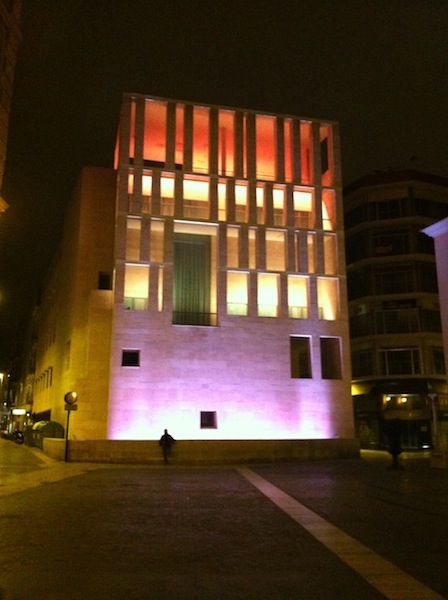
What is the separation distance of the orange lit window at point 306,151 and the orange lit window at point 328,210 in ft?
4.80

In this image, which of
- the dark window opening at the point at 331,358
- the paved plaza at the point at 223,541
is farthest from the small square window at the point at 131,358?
the paved plaza at the point at 223,541

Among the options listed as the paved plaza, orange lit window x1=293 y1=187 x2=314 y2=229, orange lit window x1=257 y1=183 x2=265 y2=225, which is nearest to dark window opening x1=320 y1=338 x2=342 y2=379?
orange lit window x1=293 y1=187 x2=314 y2=229

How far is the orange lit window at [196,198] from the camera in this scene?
3447 centimetres

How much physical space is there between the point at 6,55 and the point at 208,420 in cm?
2195

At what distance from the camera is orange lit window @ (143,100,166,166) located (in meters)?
35.2

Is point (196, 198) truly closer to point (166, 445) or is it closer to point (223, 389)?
point (223, 389)

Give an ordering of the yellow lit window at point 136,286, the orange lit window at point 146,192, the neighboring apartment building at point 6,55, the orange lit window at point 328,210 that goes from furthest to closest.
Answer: the orange lit window at point 328,210, the orange lit window at point 146,192, the yellow lit window at point 136,286, the neighboring apartment building at point 6,55

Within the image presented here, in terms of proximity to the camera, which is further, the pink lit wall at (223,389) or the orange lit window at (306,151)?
the orange lit window at (306,151)

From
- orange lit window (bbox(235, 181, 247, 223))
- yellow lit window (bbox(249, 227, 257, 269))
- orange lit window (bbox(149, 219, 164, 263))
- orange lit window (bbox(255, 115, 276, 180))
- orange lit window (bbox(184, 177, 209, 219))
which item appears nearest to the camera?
orange lit window (bbox(149, 219, 164, 263))

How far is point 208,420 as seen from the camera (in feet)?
103

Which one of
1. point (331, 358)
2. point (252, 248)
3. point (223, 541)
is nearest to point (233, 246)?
point (252, 248)

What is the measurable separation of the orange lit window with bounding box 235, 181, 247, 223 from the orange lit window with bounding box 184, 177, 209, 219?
1.92 metres

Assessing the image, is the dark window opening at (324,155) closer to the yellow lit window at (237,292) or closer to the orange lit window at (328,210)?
the orange lit window at (328,210)

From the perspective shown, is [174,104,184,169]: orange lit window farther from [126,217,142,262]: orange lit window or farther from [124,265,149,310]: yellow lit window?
[124,265,149,310]: yellow lit window
